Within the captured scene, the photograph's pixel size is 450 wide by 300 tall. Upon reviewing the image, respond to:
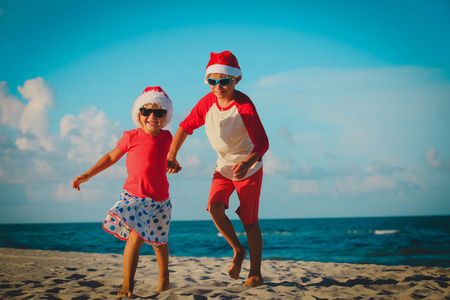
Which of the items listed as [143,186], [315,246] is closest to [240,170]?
[143,186]

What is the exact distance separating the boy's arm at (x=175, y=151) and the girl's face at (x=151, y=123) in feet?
0.86

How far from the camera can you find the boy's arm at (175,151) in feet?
11.9

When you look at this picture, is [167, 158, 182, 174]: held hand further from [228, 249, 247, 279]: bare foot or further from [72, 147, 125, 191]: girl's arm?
[228, 249, 247, 279]: bare foot

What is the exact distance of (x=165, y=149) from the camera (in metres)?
3.63

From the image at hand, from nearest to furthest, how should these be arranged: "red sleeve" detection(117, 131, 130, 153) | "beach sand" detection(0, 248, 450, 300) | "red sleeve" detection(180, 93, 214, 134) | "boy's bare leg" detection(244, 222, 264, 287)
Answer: "beach sand" detection(0, 248, 450, 300), "red sleeve" detection(117, 131, 130, 153), "boy's bare leg" detection(244, 222, 264, 287), "red sleeve" detection(180, 93, 214, 134)

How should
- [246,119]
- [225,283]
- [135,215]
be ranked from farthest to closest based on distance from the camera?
[225,283] → [246,119] → [135,215]

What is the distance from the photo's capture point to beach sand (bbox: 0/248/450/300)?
3462 millimetres

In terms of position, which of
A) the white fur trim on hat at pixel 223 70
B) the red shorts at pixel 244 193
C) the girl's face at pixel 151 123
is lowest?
the red shorts at pixel 244 193

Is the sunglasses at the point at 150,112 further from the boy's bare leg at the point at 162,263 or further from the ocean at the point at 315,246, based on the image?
the ocean at the point at 315,246

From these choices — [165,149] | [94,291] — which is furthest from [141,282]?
[165,149]

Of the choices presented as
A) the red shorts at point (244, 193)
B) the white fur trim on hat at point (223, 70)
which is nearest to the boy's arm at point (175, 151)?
the red shorts at point (244, 193)

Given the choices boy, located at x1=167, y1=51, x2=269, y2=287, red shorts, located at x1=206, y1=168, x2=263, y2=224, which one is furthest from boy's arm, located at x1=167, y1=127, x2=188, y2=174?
red shorts, located at x1=206, y1=168, x2=263, y2=224

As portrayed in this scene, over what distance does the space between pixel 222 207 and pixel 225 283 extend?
1.02m

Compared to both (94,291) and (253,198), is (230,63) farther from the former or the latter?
(94,291)
